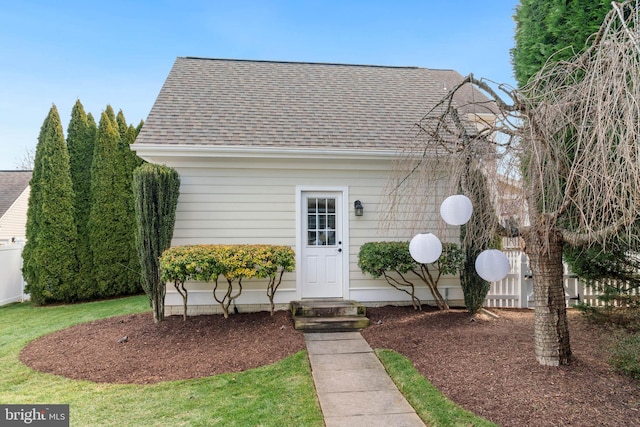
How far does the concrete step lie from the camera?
5.68 metres

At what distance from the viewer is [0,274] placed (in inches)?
350

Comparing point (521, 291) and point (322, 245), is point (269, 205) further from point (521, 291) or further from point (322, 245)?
point (521, 291)

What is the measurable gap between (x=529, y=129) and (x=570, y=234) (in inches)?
44.6

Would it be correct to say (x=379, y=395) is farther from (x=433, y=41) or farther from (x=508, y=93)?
(x=433, y=41)

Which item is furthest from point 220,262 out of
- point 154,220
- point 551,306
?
point 551,306

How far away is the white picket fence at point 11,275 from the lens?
29.5 feet

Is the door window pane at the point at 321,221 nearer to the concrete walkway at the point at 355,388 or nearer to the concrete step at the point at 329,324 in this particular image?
the concrete step at the point at 329,324

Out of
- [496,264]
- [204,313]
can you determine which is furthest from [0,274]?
[496,264]

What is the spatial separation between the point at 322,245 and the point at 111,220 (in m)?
6.42

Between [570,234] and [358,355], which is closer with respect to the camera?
[570,234]

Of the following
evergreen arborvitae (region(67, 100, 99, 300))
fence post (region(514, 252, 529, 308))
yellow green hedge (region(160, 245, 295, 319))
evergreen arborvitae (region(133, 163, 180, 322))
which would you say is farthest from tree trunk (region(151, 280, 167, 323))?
fence post (region(514, 252, 529, 308))

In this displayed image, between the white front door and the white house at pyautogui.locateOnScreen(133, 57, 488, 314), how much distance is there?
0.02 meters

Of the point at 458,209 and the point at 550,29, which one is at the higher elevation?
the point at 550,29

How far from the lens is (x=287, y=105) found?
26.2 ft
